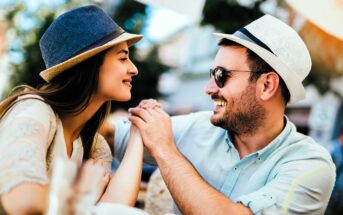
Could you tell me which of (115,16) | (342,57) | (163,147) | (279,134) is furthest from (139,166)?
(115,16)

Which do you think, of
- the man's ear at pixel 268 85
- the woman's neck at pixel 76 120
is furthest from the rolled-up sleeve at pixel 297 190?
the woman's neck at pixel 76 120

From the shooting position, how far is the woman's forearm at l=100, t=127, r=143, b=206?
229cm

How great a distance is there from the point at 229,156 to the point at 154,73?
11871mm

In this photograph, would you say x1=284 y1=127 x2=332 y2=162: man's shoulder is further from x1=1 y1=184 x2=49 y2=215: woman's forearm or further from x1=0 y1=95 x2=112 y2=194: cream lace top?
x1=1 y1=184 x2=49 y2=215: woman's forearm

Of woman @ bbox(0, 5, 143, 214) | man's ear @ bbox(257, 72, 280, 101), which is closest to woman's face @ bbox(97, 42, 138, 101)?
woman @ bbox(0, 5, 143, 214)

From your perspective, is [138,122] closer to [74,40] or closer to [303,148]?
[74,40]

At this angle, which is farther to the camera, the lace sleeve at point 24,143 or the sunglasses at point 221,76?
the sunglasses at point 221,76

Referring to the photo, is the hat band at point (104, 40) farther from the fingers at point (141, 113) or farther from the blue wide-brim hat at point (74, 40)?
the fingers at point (141, 113)

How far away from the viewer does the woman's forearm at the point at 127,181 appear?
2285mm

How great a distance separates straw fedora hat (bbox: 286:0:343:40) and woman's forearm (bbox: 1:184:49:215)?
1.89 m

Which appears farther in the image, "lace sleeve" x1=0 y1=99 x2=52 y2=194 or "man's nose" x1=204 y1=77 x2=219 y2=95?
"man's nose" x1=204 y1=77 x2=219 y2=95

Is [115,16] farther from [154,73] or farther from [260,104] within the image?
[260,104]

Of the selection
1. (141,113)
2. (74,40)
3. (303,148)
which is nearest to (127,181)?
(141,113)

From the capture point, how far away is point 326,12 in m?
2.63
